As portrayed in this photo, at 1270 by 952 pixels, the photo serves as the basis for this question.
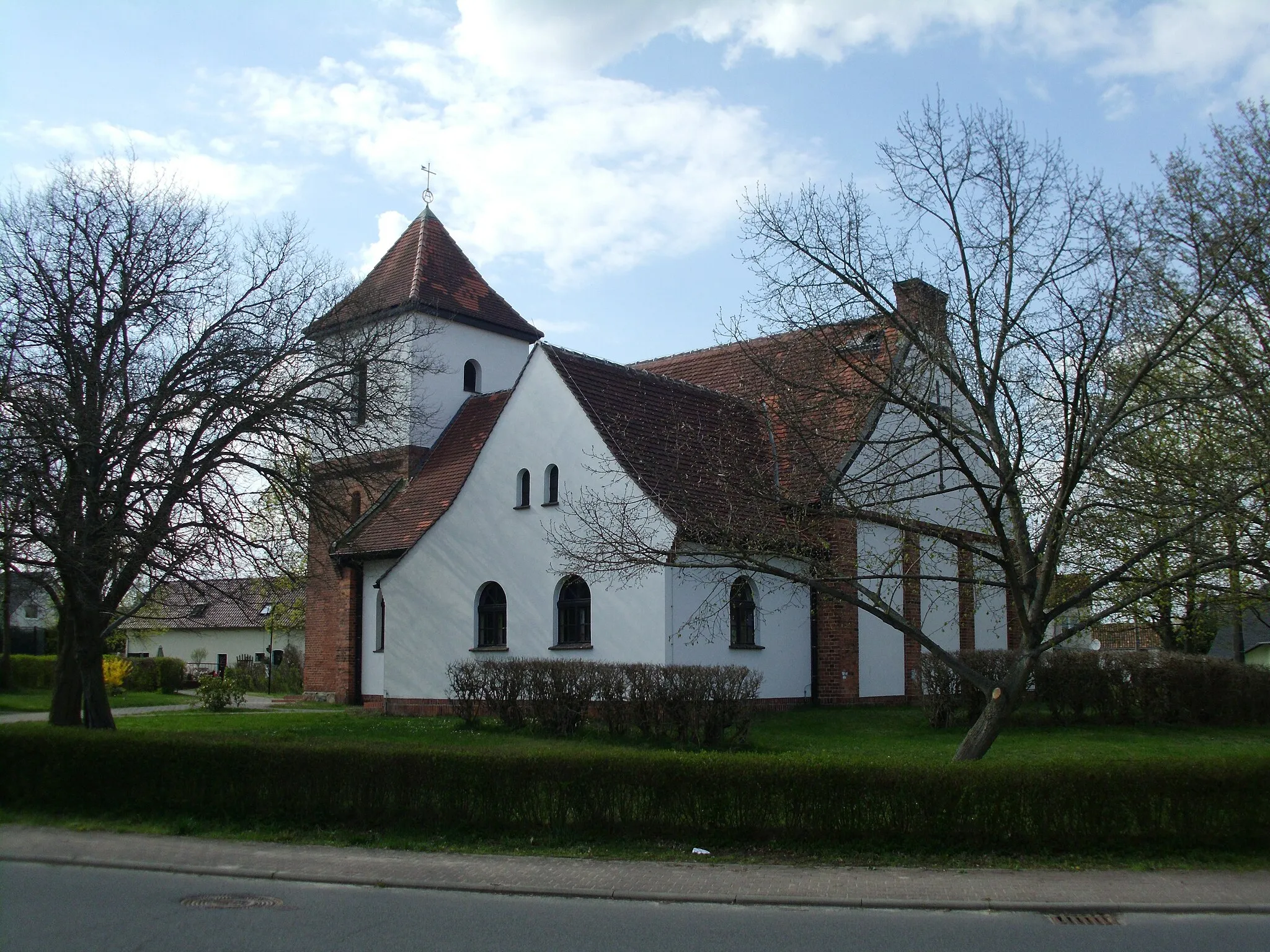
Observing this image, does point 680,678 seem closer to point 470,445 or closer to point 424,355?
point 470,445

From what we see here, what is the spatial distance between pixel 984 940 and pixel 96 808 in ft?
32.9

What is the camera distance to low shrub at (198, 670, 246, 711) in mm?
27969

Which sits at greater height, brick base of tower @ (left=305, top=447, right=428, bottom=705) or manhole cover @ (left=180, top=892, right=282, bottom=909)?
brick base of tower @ (left=305, top=447, right=428, bottom=705)

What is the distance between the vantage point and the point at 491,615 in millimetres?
25031

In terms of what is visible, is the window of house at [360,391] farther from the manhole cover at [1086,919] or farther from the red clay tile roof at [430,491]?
the manhole cover at [1086,919]

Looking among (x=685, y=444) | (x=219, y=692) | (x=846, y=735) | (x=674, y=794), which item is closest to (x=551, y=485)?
(x=846, y=735)

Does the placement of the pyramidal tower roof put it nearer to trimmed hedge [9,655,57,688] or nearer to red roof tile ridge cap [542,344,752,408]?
red roof tile ridge cap [542,344,752,408]

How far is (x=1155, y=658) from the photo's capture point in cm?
2081

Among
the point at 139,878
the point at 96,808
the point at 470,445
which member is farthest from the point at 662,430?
the point at 139,878

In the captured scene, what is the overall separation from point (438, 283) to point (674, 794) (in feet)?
79.1

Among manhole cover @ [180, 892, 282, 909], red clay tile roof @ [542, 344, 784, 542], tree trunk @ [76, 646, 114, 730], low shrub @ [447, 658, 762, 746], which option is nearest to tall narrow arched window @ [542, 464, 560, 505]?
red clay tile roof @ [542, 344, 784, 542]

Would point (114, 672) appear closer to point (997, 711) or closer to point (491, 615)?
point (491, 615)

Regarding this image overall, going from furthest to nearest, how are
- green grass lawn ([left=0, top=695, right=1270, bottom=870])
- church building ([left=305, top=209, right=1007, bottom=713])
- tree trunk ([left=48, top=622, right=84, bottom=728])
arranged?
1. church building ([left=305, top=209, right=1007, bottom=713])
2. tree trunk ([left=48, top=622, right=84, bottom=728])
3. green grass lawn ([left=0, top=695, right=1270, bottom=870])

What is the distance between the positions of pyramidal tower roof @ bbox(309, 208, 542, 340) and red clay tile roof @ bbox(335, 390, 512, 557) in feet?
9.32
